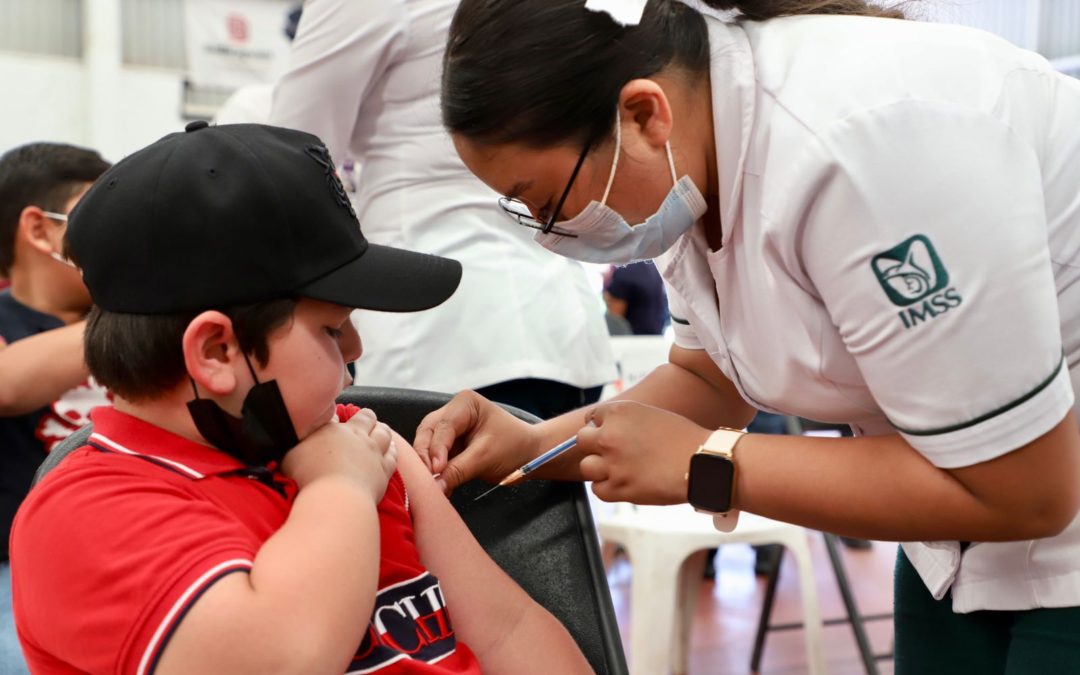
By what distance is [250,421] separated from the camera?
0.98 meters

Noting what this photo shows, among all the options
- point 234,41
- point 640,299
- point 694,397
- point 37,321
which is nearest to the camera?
point 694,397

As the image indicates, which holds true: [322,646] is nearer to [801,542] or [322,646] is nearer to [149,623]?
[149,623]

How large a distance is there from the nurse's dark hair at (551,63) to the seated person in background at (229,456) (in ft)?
0.56

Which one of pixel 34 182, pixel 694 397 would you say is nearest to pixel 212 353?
pixel 694 397

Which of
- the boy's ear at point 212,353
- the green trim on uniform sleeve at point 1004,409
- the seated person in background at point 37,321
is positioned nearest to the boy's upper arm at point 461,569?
the boy's ear at point 212,353

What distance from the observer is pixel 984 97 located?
904 mm

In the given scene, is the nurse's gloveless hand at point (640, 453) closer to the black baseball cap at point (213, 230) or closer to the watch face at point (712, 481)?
the watch face at point (712, 481)

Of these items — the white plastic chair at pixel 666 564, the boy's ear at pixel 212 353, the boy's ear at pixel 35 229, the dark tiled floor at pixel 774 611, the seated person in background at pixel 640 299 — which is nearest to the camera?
the boy's ear at pixel 212 353

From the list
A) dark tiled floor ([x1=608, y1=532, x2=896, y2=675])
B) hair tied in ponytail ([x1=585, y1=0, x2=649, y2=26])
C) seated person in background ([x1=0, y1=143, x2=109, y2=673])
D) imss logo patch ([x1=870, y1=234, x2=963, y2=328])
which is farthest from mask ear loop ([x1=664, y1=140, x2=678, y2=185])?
dark tiled floor ([x1=608, y1=532, x2=896, y2=675])

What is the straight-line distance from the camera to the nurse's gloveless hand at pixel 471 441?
1.21 meters

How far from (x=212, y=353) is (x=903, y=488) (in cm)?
65

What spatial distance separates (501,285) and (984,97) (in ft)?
3.15

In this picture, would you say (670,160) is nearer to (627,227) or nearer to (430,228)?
(627,227)

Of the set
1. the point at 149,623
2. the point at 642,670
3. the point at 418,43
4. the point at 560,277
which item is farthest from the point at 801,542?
the point at 149,623
